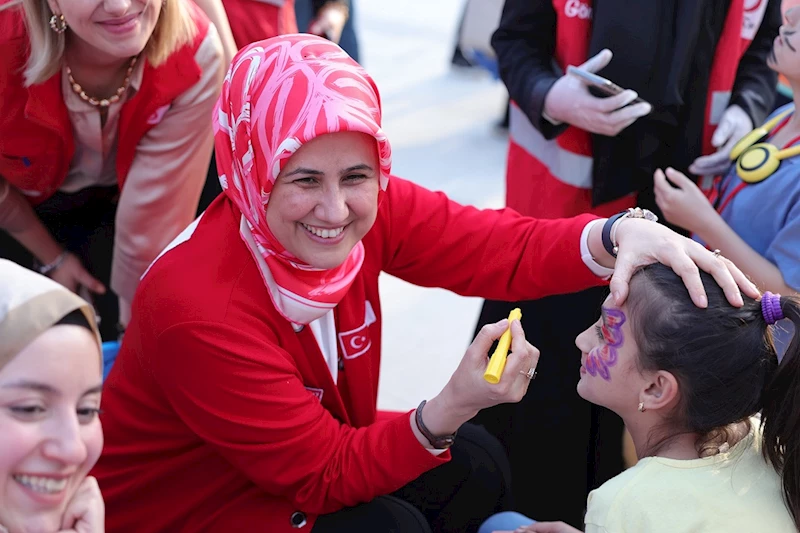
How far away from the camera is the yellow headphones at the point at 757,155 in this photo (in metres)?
1.86

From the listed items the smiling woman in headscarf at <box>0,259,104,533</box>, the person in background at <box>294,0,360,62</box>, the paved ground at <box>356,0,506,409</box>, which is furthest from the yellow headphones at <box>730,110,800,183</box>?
the person in background at <box>294,0,360,62</box>

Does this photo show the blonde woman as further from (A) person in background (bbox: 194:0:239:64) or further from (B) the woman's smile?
(B) the woman's smile

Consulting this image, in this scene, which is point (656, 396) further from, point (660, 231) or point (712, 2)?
point (712, 2)

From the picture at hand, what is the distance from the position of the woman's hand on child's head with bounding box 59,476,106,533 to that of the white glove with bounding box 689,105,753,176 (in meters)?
1.45

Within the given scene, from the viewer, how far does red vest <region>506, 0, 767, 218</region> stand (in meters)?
1.93

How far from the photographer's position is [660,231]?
1460 millimetres

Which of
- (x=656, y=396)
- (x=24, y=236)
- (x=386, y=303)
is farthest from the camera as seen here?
(x=386, y=303)

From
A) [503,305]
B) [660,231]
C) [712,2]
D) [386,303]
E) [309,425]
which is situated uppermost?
[712,2]

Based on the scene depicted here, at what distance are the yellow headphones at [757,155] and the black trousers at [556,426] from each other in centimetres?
43

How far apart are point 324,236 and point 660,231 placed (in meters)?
0.55

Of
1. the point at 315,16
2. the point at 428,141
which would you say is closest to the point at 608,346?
the point at 315,16

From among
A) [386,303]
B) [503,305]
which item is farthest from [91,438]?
[386,303]

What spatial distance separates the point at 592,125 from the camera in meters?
1.92

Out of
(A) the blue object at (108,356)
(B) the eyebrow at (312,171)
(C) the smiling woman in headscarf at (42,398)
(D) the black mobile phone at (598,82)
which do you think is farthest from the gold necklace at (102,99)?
(D) the black mobile phone at (598,82)
